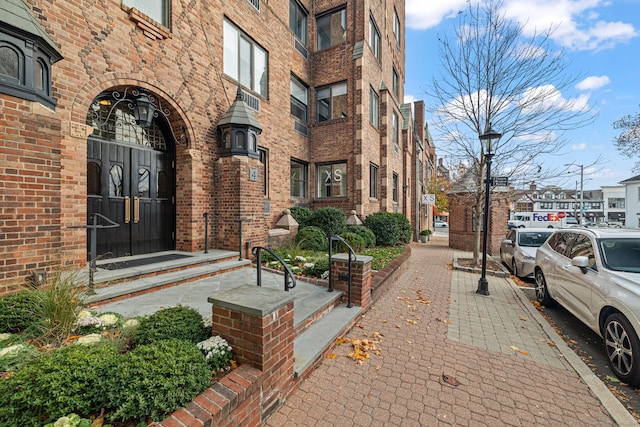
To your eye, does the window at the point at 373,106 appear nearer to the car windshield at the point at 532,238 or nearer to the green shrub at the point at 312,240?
the green shrub at the point at 312,240

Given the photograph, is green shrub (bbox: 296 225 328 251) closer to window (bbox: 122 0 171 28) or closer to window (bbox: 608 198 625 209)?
window (bbox: 122 0 171 28)

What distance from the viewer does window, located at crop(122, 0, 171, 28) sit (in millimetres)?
5496

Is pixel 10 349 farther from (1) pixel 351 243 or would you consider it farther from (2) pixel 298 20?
(2) pixel 298 20

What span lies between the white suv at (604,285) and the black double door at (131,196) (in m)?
7.59

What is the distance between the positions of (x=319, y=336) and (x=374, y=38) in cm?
1427

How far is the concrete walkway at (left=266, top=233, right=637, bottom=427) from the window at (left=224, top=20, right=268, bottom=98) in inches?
296

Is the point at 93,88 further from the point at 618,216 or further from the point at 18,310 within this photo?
the point at 618,216

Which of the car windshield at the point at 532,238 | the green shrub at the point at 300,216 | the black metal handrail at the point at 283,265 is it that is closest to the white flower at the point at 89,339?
the black metal handrail at the point at 283,265

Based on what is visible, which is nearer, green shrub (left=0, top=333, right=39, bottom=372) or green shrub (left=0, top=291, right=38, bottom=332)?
green shrub (left=0, top=333, right=39, bottom=372)

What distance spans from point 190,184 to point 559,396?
23.4 feet

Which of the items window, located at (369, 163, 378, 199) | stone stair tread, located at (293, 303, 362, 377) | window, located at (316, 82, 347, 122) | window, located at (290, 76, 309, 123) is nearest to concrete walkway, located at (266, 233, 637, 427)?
stone stair tread, located at (293, 303, 362, 377)

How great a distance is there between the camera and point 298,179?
11703mm

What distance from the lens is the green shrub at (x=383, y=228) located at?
36.3 feet

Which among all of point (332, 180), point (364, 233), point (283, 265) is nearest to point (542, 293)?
point (364, 233)
